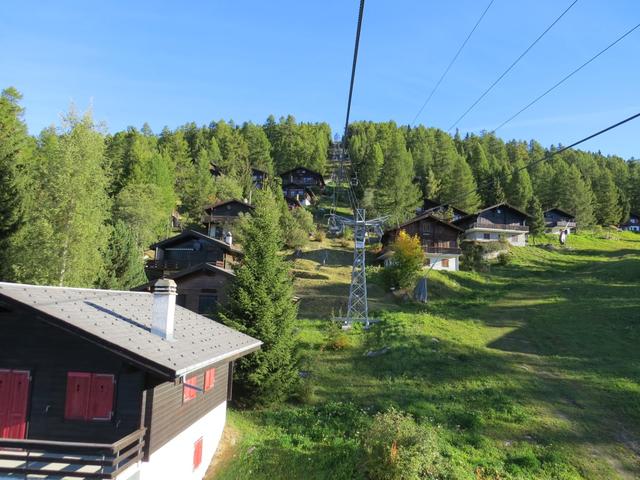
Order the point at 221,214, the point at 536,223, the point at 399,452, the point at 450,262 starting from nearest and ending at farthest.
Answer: the point at 399,452
the point at 450,262
the point at 221,214
the point at 536,223

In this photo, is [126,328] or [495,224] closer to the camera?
[126,328]

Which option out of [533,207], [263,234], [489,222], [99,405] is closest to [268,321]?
[263,234]

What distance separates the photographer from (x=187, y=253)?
4162 cm

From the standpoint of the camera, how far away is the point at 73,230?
71.4 ft

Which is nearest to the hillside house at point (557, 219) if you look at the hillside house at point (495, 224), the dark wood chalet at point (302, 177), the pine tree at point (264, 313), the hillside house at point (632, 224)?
the hillside house at point (495, 224)

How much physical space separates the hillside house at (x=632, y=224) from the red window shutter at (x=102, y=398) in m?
109

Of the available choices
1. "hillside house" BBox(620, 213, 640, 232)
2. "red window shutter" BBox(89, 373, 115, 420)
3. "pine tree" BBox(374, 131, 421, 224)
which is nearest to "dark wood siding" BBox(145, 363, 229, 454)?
"red window shutter" BBox(89, 373, 115, 420)

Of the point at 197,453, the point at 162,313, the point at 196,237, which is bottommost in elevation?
the point at 197,453

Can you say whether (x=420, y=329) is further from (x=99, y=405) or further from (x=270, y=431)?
(x=99, y=405)

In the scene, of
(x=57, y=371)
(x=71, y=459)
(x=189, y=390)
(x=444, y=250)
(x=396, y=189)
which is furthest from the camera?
(x=396, y=189)

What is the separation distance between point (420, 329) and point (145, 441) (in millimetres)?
22174

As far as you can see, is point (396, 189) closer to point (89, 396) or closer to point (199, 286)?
point (199, 286)

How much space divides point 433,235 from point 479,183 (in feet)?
130

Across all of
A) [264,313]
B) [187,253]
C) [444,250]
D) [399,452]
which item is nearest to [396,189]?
[444,250]
